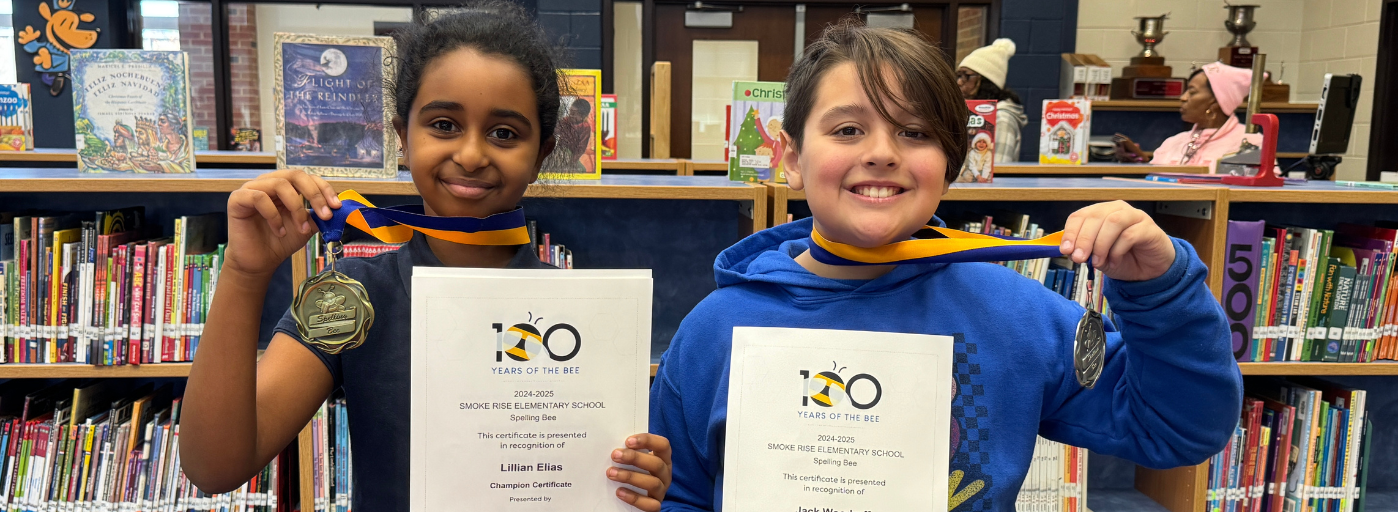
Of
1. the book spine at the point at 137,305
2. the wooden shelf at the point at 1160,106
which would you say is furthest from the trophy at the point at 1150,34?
the book spine at the point at 137,305

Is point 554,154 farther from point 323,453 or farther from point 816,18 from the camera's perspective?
point 816,18

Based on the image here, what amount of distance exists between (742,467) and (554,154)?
67 cm

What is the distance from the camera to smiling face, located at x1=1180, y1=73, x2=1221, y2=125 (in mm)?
4858

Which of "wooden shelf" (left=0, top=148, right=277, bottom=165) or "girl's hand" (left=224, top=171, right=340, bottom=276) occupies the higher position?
"wooden shelf" (left=0, top=148, right=277, bottom=165)

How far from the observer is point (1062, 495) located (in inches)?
82.7

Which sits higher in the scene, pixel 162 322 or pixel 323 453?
pixel 162 322

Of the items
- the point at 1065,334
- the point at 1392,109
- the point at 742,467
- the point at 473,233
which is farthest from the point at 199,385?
the point at 1392,109

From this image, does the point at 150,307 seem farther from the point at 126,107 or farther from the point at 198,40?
the point at 198,40

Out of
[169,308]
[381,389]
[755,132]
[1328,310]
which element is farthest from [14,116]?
[1328,310]

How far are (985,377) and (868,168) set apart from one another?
11.7 inches

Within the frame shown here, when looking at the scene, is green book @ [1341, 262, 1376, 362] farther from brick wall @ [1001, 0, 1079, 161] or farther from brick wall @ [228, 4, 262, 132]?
brick wall @ [228, 4, 262, 132]

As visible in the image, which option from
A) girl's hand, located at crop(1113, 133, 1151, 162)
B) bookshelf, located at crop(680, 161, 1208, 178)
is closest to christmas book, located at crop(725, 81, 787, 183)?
bookshelf, located at crop(680, 161, 1208, 178)

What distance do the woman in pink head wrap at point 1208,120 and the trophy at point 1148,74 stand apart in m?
0.91

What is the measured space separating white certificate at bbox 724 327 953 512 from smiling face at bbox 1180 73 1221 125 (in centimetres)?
487
